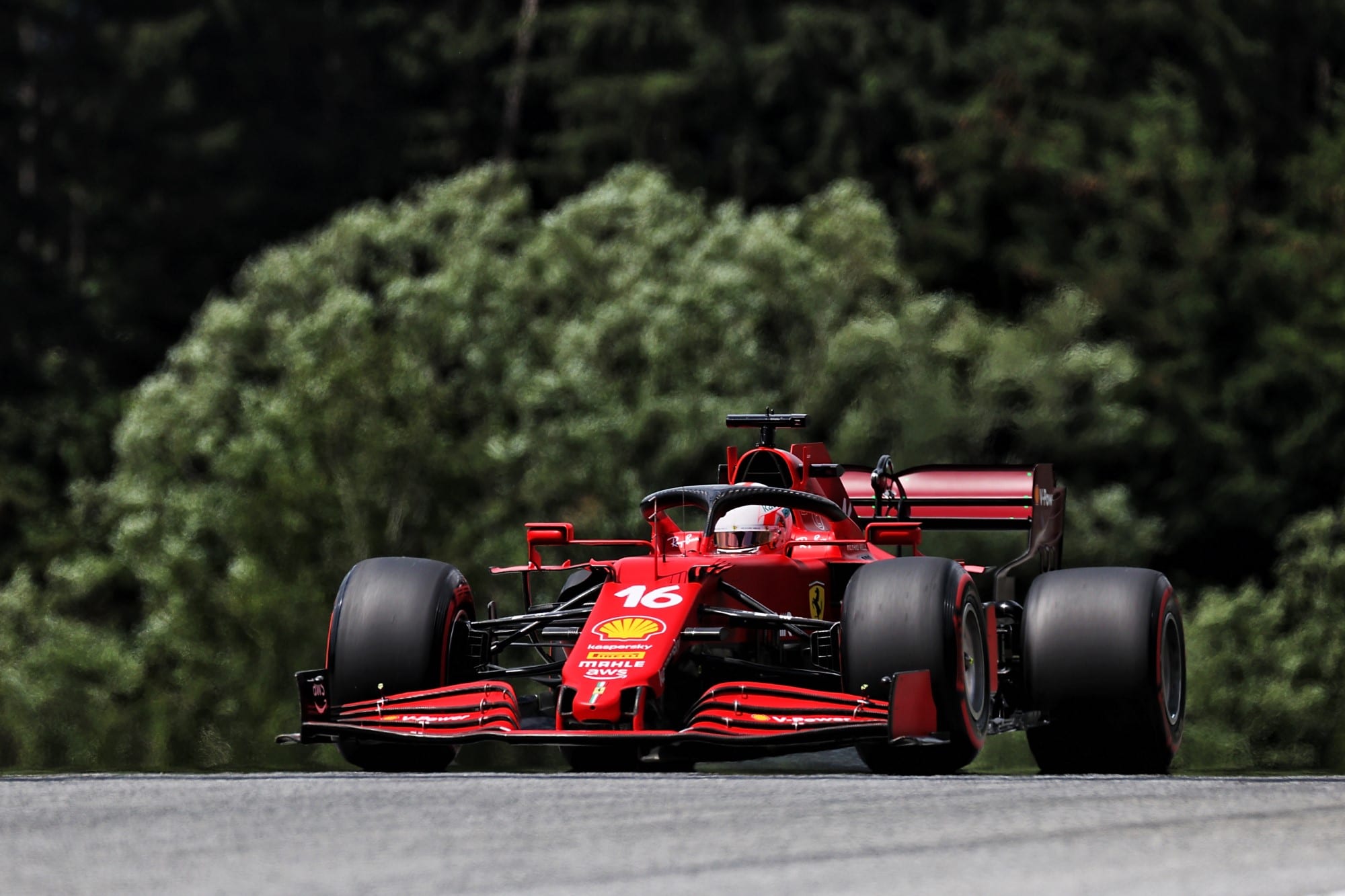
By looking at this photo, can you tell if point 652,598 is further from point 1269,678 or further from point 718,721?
point 1269,678

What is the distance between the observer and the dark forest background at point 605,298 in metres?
33.1

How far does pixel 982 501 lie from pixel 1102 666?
8.16ft

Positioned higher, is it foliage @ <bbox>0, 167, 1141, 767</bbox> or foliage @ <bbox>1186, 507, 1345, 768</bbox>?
foliage @ <bbox>0, 167, 1141, 767</bbox>

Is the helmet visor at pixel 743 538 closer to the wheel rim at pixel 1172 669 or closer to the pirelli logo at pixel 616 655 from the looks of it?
the pirelli logo at pixel 616 655

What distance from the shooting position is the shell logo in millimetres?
11328

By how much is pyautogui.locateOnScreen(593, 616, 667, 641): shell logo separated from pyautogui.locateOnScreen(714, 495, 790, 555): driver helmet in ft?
4.53

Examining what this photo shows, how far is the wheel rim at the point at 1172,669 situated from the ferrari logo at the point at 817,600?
5.96ft

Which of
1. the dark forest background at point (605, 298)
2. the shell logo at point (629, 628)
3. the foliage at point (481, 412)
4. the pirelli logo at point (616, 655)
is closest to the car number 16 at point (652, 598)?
the shell logo at point (629, 628)

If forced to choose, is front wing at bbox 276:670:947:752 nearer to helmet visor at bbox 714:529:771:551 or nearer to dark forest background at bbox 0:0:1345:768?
helmet visor at bbox 714:529:771:551

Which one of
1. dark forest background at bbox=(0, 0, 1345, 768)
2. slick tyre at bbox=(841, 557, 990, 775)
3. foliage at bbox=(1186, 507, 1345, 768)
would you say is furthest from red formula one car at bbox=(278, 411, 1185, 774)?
dark forest background at bbox=(0, 0, 1345, 768)

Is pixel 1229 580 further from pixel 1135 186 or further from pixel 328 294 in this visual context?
pixel 328 294

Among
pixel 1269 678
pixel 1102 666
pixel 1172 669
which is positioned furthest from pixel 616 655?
pixel 1269 678

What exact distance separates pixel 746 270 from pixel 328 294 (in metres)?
6.51

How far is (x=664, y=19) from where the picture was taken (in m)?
43.3
